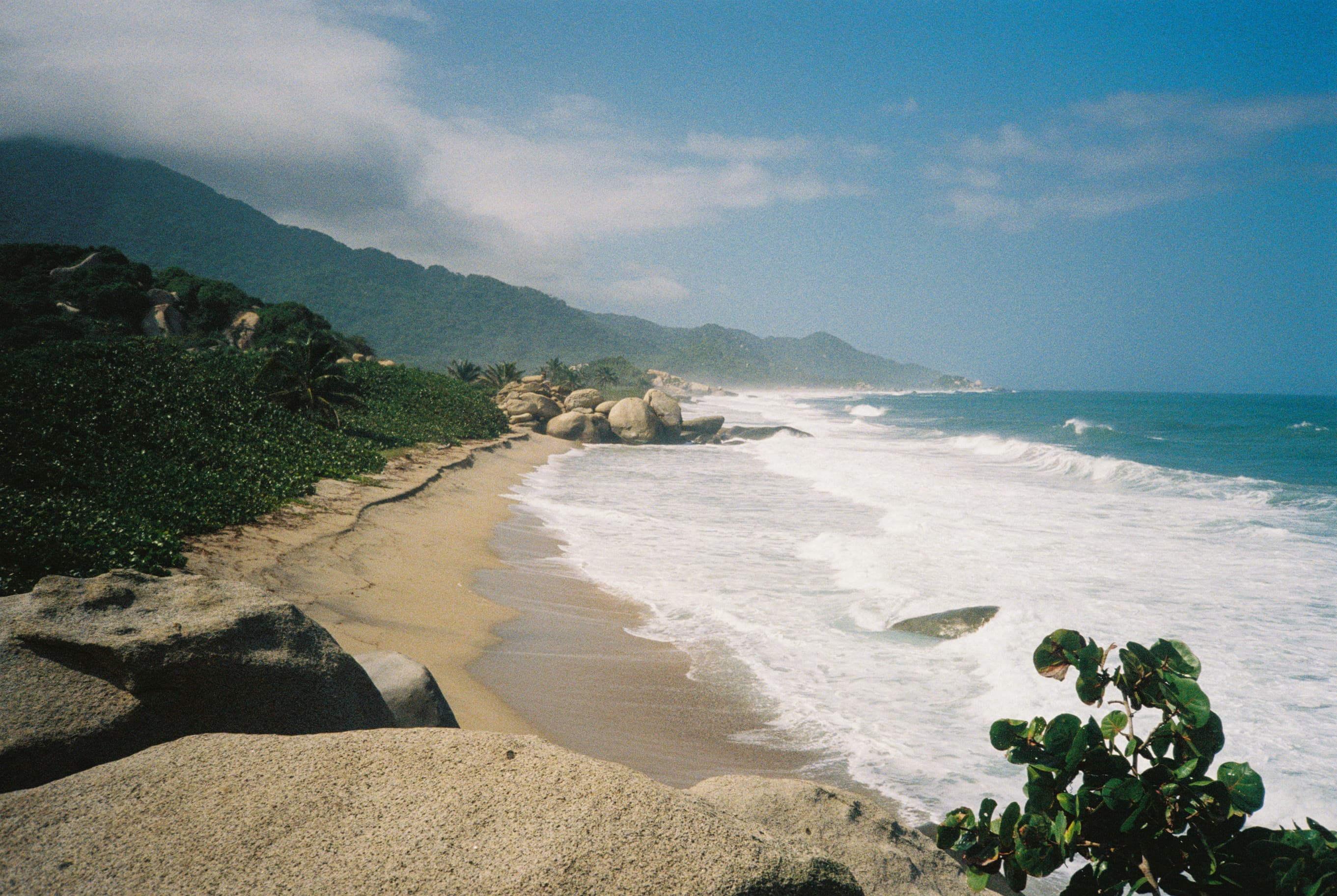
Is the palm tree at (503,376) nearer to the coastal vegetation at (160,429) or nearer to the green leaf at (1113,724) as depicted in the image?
the coastal vegetation at (160,429)

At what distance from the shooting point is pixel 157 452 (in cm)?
1176

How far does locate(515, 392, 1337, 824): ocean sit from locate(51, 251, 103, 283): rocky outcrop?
32.3 meters

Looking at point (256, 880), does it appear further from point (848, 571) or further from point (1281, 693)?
point (848, 571)

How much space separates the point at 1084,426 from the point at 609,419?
37.1m

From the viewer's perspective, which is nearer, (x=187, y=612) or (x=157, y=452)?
(x=187, y=612)

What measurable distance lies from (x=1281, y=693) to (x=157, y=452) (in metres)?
16.0

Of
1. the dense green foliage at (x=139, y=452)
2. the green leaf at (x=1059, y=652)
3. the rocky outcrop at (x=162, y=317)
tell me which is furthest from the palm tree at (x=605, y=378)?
the green leaf at (x=1059, y=652)

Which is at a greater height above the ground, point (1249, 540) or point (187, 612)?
point (187, 612)

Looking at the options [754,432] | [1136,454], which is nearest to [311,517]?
[754,432]

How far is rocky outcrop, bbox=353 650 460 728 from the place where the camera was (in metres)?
4.35

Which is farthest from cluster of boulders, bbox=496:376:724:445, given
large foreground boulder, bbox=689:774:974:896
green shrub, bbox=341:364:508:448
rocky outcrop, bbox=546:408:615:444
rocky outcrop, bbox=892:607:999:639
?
large foreground boulder, bbox=689:774:974:896

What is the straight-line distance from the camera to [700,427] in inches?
1425

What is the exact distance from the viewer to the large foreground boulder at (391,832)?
177 centimetres

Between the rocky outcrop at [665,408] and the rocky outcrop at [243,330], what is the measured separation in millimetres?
22217
